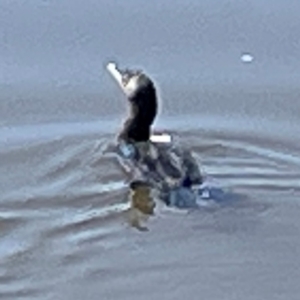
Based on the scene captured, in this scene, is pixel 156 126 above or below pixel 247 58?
below

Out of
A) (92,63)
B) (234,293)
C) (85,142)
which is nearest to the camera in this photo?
(234,293)

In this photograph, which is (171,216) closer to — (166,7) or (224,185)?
(224,185)

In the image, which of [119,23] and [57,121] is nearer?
[57,121]

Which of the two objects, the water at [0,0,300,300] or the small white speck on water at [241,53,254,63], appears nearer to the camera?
the water at [0,0,300,300]

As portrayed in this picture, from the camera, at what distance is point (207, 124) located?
10.5m

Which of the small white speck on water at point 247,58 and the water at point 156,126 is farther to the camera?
the small white speck on water at point 247,58

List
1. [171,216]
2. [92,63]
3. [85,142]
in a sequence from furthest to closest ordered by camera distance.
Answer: [92,63], [85,142], [171,216]

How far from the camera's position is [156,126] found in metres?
10.6

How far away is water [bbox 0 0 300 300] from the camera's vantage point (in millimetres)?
8617

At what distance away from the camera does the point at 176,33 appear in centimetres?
1134

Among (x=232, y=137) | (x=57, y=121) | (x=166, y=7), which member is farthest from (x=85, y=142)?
(x=166, y=7)

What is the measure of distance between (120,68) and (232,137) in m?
1.10

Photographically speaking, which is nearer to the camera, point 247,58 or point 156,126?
point 156,126

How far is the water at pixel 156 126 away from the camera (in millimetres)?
8617
